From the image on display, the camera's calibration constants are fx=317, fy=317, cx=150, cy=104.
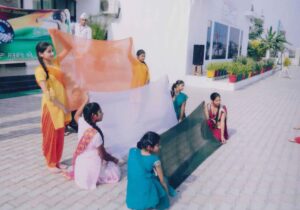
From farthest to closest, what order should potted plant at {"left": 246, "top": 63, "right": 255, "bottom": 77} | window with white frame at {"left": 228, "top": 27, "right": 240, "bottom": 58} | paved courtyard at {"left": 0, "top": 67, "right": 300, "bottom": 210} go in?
→ 1. window with white frame at {"left": 228, "top": 27, "right": 240, "bottom": 58}
2. potted plant at {"left": 246, "top": 63, "right": 255, "bottom": 77}
3. paved courtyard at {"left": 0, "top": 67, "right": 300, "bottom": 210}

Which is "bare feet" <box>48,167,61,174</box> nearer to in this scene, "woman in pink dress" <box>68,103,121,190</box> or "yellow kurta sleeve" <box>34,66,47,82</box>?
"woman in pink dress" <box>68,103,121,190</box>

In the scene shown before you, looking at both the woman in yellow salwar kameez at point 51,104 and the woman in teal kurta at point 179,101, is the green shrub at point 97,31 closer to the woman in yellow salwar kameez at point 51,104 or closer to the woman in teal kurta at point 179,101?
the woman in teal kurta at point 179,101

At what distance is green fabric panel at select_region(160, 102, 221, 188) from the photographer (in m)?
4.46

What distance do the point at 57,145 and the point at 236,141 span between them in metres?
3.81

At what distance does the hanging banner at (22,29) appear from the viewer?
1009cm

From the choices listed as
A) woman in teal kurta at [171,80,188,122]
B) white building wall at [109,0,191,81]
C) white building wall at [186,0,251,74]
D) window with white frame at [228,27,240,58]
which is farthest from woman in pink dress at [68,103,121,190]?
window with white frame at [228,27,240,58]

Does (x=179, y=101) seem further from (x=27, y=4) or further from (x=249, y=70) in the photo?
(x=249, y=70)

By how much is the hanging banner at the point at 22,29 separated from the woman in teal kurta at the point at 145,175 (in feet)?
26.8

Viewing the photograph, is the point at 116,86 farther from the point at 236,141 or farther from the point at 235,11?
the point at 235,11

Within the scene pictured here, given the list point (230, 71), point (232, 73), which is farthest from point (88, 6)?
point (232, 73)

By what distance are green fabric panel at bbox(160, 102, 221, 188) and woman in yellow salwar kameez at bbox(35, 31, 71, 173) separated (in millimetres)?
1447

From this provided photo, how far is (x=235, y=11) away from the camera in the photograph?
22672 millimetres

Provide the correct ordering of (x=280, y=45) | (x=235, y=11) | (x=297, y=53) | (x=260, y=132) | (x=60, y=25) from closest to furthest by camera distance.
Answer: (x=260, y=132), (x=60, y=25), (x=235, y=11), (x=280, y=45), (x=297, y=53)

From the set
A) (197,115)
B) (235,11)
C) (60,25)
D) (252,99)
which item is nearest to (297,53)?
(235,11)
